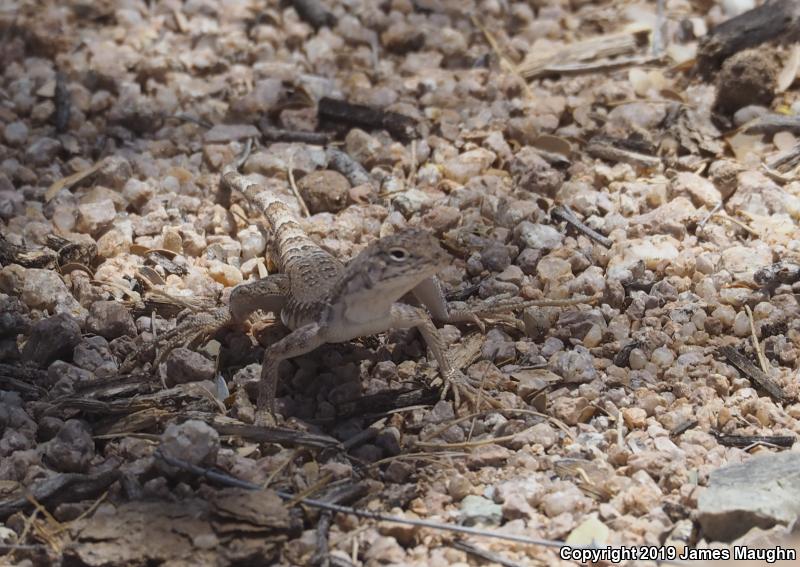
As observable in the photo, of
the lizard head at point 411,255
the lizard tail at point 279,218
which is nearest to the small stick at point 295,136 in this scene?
the lizard tail at point 279,218

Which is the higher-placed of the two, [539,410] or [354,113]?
[354,113]

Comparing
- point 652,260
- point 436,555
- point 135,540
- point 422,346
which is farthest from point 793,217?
point 135,540

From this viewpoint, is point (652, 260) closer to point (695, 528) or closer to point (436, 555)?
point (695, 528)

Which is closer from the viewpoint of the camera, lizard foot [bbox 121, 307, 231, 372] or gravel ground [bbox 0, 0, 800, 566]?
gravel ground [bbox 0, 0, 800, 566]

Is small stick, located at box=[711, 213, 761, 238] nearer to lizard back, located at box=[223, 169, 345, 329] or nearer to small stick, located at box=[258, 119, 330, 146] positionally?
lizard back, located at box=[223, 169, 345, 329]

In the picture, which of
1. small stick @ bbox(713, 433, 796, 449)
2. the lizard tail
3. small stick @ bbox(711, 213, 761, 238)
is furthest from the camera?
small stick @ bbox(711, 213, 761, 238)

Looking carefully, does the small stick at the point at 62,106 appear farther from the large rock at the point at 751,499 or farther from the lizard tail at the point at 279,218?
the large rock at the point at 751,499

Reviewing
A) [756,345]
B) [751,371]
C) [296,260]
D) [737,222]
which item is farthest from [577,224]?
[296,260]

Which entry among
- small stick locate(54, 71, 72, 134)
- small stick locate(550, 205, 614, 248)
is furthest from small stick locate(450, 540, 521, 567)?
small stick locate(54, 71, 72, 134)
